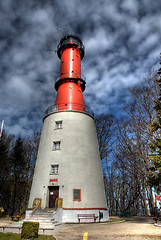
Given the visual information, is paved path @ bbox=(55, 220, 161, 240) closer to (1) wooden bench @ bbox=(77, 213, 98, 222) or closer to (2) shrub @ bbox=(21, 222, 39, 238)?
(2) shrub @ bbox=(21, 222, 39, 238)

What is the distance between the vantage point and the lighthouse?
1688 centimetres

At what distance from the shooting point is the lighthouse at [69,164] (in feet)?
55.4

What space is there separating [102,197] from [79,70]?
A: 1782 cm

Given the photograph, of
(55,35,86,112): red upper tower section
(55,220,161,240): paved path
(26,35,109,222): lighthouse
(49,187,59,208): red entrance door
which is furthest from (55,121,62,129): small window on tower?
(55,220,161,240): paved path

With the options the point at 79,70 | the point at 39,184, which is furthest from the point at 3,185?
the point at 79,70

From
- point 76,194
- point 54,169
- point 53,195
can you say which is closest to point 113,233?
point 76,194

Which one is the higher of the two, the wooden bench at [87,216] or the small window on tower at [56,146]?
the small window on tower at [56,146]

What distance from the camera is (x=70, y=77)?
80.0 feet

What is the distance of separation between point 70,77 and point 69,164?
12259 mm

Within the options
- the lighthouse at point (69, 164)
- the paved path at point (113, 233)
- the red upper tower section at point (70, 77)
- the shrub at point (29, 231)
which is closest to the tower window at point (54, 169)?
the lighthouse at point (69, 164)

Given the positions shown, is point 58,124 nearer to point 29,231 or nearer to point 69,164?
point 69,164

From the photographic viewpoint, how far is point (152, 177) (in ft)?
43.7

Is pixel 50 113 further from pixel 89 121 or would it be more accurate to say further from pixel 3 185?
pixel 3 185

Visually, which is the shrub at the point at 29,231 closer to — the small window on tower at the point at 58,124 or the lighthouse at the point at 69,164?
the lighthouse at the point at 69,164
